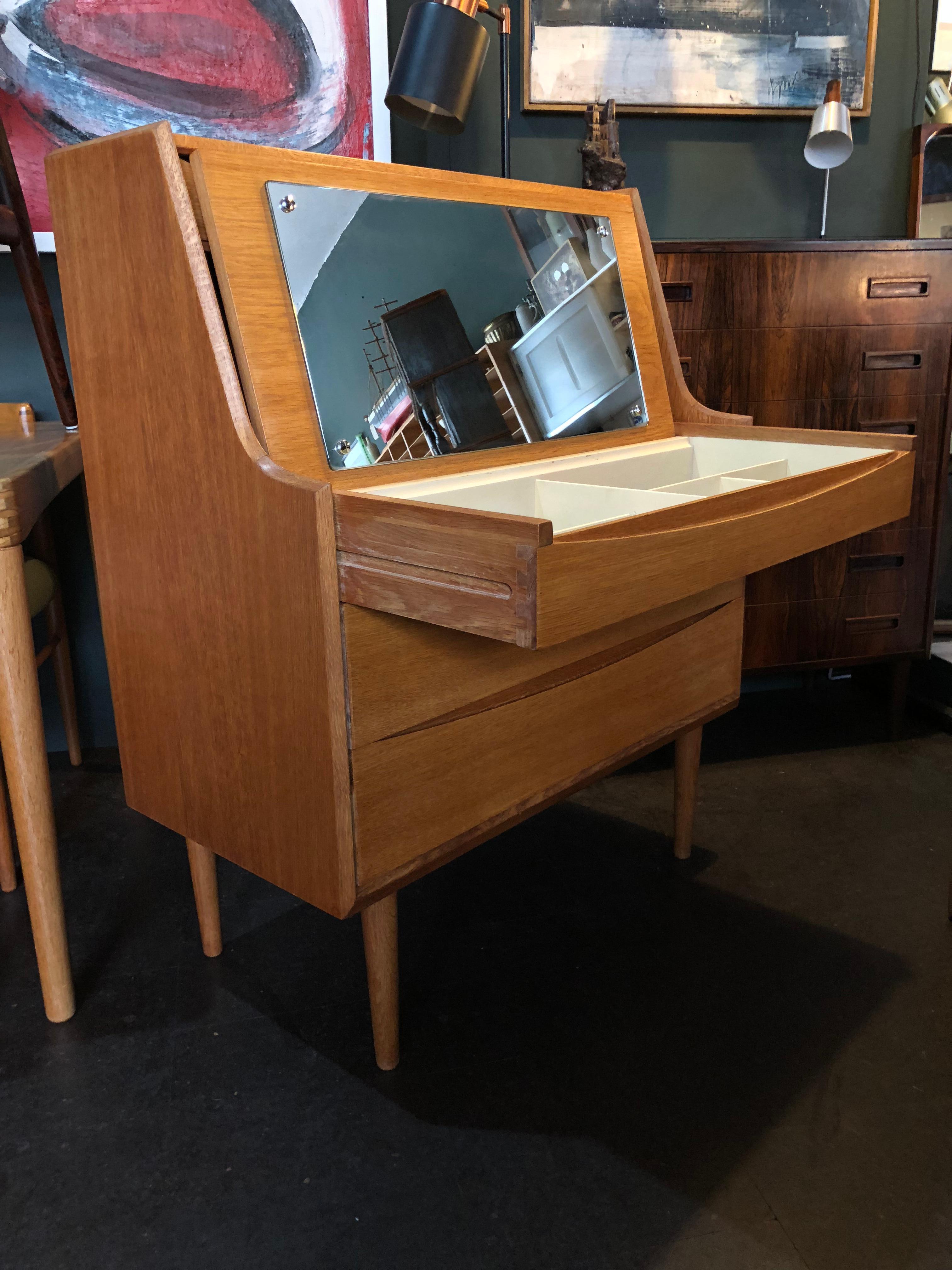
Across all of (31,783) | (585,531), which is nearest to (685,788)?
(585,531)

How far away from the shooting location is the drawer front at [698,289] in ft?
6.51

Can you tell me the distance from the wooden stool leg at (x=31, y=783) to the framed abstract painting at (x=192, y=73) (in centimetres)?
113

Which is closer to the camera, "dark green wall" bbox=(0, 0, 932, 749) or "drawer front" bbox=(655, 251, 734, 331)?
"drawer front" bbox=(655, 251, 734, 331)

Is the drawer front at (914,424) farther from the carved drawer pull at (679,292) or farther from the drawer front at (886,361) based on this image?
the carved drawer pull at (679,292)

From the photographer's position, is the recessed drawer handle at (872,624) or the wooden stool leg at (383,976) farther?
the recessed drawer handle at (872,624)

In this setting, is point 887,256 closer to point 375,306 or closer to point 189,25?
point 375,306

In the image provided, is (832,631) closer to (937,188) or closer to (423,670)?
(937,188)

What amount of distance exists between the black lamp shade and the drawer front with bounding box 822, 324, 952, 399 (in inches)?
36.1

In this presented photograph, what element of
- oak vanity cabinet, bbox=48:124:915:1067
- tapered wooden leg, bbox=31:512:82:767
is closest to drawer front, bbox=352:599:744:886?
oak vanity cabinet, bbox=48:124:915:1067

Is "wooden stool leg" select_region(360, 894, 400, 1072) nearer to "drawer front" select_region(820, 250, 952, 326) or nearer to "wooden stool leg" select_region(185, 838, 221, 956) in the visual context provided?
"wooden stool leg" select_region(185, 838, 221, 956)

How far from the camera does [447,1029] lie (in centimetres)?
138

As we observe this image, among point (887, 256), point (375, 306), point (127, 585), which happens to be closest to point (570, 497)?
point (375, 306)

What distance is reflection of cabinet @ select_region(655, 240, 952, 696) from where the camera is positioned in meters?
2.03

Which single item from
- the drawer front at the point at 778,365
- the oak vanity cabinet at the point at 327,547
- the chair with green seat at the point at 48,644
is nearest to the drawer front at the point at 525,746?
the oak vanity cabinet at the point at 327,547
